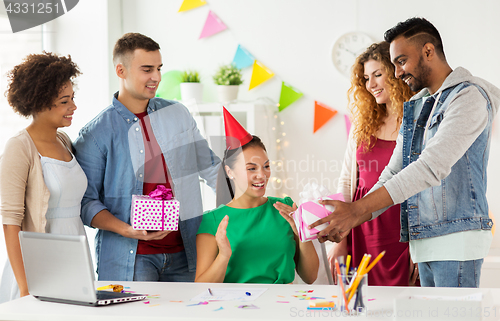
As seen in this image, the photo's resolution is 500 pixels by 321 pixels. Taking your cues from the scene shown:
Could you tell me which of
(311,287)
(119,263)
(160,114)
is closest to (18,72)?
(160,114)

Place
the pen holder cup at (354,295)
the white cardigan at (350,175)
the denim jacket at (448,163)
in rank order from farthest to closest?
the white cardigan at (350,175) → the denim jacket at (448,163) → the pen holder cup at (354,295)

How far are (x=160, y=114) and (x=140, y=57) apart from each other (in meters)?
0.23

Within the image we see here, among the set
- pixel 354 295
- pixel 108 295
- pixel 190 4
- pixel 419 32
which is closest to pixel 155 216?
pixel 108 295

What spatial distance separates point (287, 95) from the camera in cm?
324

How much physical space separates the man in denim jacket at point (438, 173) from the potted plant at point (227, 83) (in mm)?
1697

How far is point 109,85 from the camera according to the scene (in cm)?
332

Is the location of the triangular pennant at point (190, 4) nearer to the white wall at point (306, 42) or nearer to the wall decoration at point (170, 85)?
the white wall at point (306, 42)

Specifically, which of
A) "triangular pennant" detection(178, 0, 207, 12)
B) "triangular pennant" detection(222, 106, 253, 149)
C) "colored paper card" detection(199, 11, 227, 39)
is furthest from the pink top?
"triangular pennant" detection(178, 0, 207, 12)

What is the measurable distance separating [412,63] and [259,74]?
6.16ft

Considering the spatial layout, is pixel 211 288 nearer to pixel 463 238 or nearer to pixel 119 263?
pixel 119 263

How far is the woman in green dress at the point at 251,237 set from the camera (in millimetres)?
1539

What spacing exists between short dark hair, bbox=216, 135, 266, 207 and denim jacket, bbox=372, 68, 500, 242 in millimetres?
514

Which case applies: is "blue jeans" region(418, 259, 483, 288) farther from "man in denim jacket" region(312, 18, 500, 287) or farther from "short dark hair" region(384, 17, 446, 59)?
"short dark hair" region(384, 17, 446, 59)

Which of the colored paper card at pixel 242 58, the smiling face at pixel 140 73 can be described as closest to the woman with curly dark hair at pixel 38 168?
the smiling face at pixel 140 73
